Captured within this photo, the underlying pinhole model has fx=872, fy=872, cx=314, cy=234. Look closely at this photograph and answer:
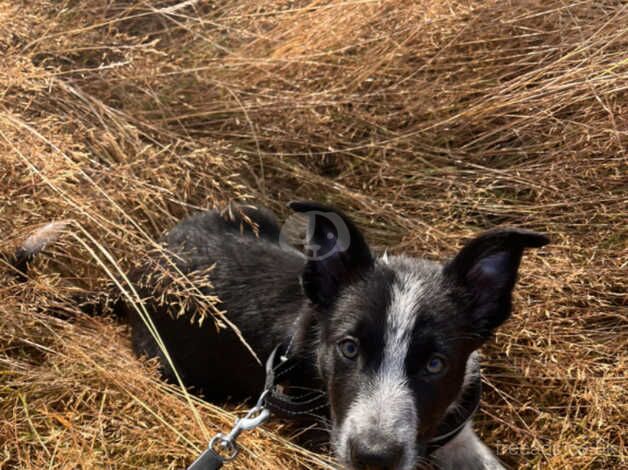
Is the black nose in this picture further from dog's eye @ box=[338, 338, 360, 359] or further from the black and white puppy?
dog's eye @ box=[338, 338, 360, 359]

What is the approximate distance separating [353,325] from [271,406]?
15.6 inches

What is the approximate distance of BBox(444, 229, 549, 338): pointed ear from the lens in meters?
2.67

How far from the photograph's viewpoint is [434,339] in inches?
103

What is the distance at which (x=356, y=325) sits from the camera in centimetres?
266

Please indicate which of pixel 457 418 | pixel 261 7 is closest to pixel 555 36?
pixel 261 7

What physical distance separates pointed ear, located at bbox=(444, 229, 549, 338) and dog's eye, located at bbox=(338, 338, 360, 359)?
0.41 meters

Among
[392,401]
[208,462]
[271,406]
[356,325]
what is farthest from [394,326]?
[208,462]

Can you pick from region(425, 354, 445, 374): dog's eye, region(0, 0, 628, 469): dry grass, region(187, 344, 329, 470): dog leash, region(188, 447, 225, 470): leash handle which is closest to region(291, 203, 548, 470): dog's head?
region(425, 354, 445, 374): dog's eye

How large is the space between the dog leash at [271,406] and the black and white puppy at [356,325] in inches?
2.5

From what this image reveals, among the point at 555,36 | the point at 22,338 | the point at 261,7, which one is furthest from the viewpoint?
the point at 261,7

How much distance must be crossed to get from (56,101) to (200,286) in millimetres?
1441

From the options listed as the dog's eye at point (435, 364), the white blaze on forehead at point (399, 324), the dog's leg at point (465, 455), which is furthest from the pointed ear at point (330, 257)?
the dog's leg at point (465, 455)

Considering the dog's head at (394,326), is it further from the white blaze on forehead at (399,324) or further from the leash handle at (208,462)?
the leash handle at (208,462)

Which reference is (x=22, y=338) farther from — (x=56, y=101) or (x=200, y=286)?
(x=56, y=101)
